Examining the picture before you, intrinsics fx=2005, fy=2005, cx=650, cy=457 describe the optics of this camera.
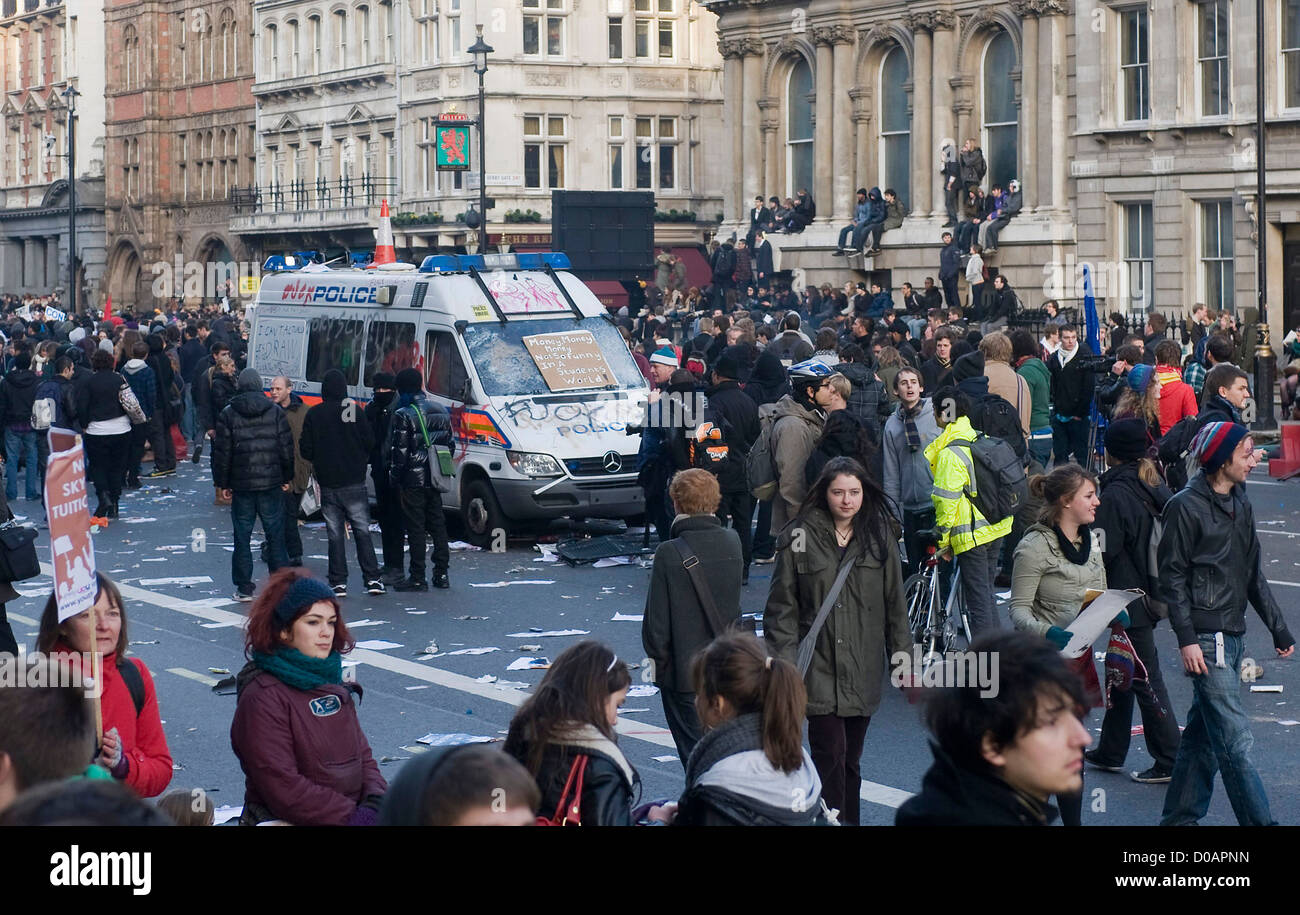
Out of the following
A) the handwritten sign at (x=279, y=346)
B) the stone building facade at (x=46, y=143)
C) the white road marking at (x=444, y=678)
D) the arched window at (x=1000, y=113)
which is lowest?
the white road marking at (x=444, y=678)

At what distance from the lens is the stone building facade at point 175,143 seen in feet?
237

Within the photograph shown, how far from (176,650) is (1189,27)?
26.9 m

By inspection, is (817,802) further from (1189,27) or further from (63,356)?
(1189,27)

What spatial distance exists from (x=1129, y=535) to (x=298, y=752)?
439 centimetres

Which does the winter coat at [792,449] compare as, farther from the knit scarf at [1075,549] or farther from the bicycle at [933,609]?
the knit scarf at [1075,549]

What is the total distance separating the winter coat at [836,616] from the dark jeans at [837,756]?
0.06 m

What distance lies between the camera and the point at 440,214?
57219mm

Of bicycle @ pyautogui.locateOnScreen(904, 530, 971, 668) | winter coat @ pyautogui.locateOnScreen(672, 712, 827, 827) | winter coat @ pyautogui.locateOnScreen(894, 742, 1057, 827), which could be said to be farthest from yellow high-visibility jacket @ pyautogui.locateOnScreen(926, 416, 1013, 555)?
winter coat @ pyautogui.locateOnScreen(894, 742, 1057, 827)

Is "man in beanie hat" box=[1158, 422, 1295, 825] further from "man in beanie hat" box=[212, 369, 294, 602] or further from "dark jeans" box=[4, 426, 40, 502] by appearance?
"dark jeans" box=[4, 426, 40, 502]

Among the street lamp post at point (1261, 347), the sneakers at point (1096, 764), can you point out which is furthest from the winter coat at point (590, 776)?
the street lamp post at point (1261, 347)

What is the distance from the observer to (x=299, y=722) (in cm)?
634

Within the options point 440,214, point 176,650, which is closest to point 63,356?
point 176,650

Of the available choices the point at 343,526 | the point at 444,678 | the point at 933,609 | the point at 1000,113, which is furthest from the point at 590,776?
the point at 1000,113

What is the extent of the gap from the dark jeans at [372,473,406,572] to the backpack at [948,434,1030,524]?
6025 millimetres
